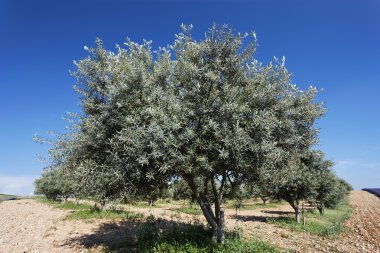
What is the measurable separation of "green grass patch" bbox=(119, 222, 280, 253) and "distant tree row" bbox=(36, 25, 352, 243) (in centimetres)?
98

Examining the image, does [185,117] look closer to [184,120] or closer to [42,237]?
[184,120]

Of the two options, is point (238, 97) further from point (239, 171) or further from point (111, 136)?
point (111, 136)

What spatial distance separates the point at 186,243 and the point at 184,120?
6584 mm

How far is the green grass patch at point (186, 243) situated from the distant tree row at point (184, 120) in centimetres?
98

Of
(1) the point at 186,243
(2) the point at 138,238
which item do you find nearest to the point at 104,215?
(2) the point at 138,238

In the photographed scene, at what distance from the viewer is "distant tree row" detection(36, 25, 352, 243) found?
44.7ft

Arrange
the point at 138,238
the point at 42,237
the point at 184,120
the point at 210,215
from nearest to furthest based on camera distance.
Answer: the point at 184,120
the point at 210,215
the point at 138,238
the point at 42,237

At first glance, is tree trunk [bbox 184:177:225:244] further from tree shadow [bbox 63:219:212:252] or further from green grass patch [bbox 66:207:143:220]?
green grass patch [bbox 66:207:143:220]

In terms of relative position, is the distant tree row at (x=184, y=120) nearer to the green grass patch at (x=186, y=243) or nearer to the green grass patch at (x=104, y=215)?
the green grass patch at (x=186, y=243)

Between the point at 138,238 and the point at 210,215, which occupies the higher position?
the point at 210,215

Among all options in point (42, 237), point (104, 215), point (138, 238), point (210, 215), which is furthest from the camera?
point (104, 215)

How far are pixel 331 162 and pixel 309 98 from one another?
26461 millimetres

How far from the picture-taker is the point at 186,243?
16.0 metres

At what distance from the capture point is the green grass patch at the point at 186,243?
15500 mm
